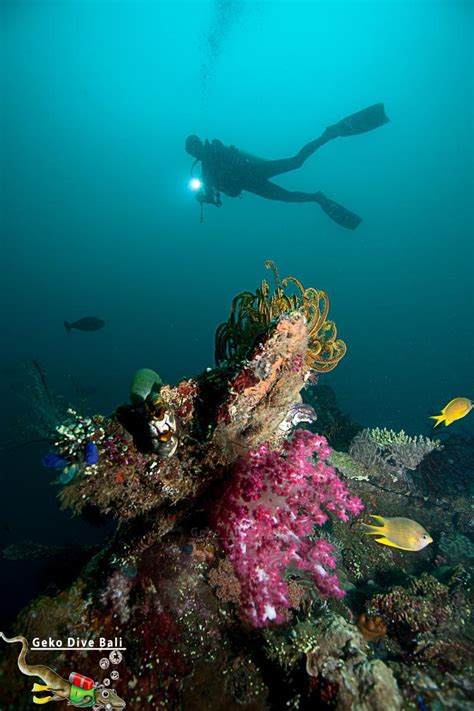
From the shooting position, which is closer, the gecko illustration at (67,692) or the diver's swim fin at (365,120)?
the gecko illustration at (67,692)

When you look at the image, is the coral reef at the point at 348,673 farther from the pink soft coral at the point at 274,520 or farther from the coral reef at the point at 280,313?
the coral reef at the point at 280,313

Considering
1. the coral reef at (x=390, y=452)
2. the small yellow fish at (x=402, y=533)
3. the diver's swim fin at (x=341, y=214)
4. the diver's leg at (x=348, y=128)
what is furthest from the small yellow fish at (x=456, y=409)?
the diver's leg at (x=348, y=128)

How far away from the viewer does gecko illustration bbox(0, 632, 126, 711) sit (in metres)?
2.42

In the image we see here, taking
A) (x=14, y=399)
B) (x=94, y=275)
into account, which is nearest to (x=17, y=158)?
(x=94, y=275)

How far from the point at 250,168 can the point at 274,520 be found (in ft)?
60.5

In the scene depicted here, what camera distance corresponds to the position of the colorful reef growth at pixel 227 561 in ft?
8.50

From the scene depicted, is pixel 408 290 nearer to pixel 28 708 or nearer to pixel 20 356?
pixel 20 356

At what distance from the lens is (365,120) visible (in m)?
17.9

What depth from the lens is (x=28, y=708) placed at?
94.4 inches

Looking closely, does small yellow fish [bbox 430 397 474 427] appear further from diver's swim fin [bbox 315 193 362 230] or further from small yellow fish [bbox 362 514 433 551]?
diver's swim fin [bbox 315 193 362 230]

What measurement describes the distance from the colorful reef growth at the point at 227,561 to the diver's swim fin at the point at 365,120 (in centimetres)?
2002

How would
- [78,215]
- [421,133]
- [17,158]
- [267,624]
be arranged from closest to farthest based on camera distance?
1. [267,624]
2. [17,158]
3. [78,215]
4. [421,133]

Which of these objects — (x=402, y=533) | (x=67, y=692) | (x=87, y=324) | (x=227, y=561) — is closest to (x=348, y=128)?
(x=87, y=324)

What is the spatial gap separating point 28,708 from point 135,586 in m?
0.99
